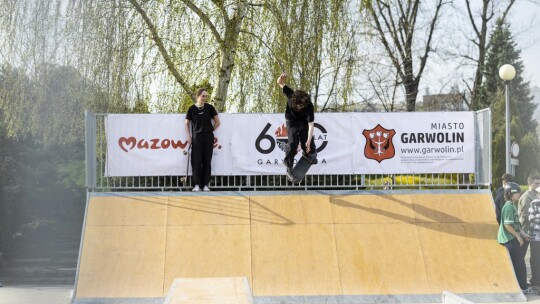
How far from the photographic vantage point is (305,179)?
1280cm

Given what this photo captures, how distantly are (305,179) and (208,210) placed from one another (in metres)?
1.87

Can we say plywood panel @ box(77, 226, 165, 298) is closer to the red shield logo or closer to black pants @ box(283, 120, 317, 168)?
black pants @ box(283, 120, 317, 168)

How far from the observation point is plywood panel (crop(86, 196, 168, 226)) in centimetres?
1202

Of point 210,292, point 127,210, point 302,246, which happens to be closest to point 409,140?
point 302,246

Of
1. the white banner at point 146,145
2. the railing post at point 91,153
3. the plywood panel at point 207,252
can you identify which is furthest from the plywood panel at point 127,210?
the white banner at point 146,145

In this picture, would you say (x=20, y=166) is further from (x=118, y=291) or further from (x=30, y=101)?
(x=118, y=291)

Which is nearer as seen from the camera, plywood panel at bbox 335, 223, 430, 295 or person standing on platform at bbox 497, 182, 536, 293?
plywood panel at bbox 335, 223, 430, 295

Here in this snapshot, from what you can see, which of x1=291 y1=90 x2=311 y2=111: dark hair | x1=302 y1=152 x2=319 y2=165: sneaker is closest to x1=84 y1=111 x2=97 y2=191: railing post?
x1=291 y1=90 x2=311 y2=111: dark hair

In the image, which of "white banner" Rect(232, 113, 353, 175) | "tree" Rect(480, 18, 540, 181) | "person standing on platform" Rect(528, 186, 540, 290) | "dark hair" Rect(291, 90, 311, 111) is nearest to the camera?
"dark hair" Rect(291, 90, 311, 111)

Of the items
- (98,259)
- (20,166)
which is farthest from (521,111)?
(98,259)

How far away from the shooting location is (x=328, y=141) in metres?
13.0

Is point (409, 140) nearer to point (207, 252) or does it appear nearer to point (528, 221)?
point (528, 221)

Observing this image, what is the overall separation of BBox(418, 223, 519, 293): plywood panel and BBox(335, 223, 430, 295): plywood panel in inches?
7.6

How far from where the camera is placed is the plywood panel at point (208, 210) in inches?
476
